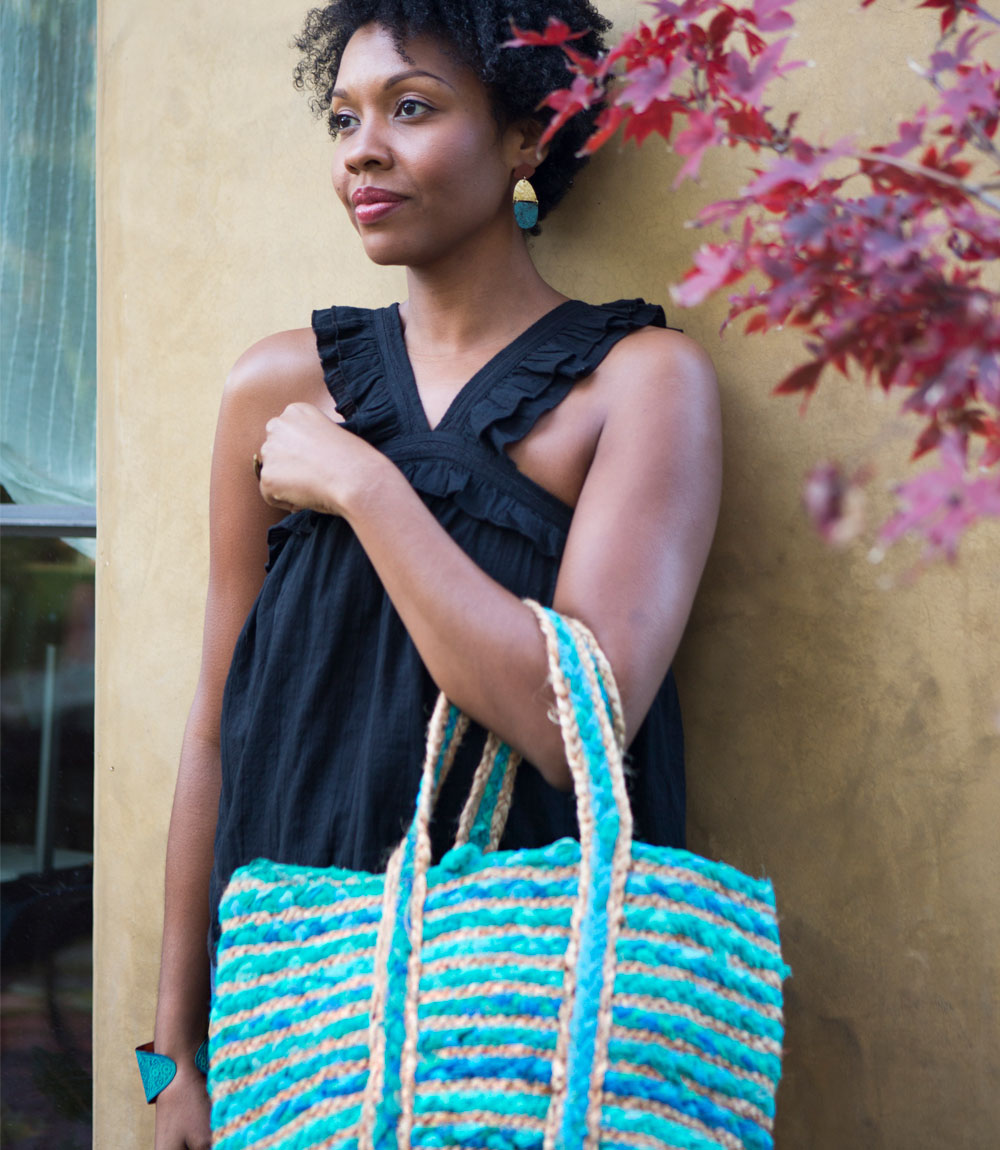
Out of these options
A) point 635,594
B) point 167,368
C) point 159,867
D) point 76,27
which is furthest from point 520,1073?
point 76,27

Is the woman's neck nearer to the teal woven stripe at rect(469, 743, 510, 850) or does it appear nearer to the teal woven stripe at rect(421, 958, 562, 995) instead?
the teal woven stripe at rect(469, 743, 510, 850)

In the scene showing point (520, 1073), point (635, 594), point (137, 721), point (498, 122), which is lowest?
point (520, 1073)

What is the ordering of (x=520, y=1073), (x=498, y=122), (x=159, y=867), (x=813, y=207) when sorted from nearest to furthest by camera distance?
(x=813, y=207), (x=520, y=1073), (x=498, y=122), (x=159, y=867)

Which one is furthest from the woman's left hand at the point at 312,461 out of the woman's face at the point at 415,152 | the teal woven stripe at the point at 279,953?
the teal woven stripe at the point at 279,953

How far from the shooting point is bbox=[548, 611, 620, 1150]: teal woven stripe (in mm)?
1040

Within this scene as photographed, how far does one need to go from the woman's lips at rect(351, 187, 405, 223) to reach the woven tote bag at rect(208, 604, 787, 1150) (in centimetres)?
69

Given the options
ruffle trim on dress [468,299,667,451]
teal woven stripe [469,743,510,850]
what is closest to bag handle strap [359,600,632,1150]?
teal woven stripe [469,743,510,850]

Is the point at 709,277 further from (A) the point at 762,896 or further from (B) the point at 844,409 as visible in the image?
(B) the point at 844,409

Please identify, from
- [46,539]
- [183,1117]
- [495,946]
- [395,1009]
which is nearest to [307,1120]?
[395,1009]

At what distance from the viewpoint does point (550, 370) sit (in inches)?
58.7

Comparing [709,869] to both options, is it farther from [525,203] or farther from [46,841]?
[46,841]

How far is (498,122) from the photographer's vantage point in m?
1.58

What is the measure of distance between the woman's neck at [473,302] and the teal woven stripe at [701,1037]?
97cm

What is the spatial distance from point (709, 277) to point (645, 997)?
70cm
